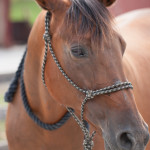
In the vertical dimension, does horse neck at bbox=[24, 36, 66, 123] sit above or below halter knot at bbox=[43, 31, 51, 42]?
below

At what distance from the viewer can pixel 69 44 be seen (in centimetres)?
224

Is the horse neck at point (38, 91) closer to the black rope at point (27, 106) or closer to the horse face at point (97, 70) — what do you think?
the black rope at point (27, 106)

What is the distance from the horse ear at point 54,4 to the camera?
2365 mm

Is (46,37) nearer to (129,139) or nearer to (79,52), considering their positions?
(79,52)

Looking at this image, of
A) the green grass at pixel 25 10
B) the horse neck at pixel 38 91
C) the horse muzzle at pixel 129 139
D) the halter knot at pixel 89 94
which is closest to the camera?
the horse muzzle at pixel 129 139

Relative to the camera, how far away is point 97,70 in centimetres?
216

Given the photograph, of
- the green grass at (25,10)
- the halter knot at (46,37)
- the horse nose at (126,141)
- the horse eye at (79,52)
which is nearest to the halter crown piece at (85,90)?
the halter knot at (46,37)

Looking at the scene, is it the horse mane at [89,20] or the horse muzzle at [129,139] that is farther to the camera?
the horse mane at [89,20]

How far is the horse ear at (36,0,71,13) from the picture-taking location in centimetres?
237

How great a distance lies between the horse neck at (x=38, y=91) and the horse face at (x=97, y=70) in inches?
10.2

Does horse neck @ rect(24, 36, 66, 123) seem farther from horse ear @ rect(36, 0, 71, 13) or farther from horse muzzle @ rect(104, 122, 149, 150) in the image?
horse muzzle @ rect(104, 122, 149, 150)

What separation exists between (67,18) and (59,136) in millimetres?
866

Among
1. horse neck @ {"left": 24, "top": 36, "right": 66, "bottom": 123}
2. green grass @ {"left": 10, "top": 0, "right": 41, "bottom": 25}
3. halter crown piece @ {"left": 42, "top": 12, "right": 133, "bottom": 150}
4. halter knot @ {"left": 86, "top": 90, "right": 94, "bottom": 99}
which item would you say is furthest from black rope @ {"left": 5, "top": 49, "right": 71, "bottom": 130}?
green grass @ {"left": 10, "top": 0, "right": 41, "bottom": 25}

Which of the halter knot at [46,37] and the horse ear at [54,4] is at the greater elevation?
the horse ear at [54,4]
